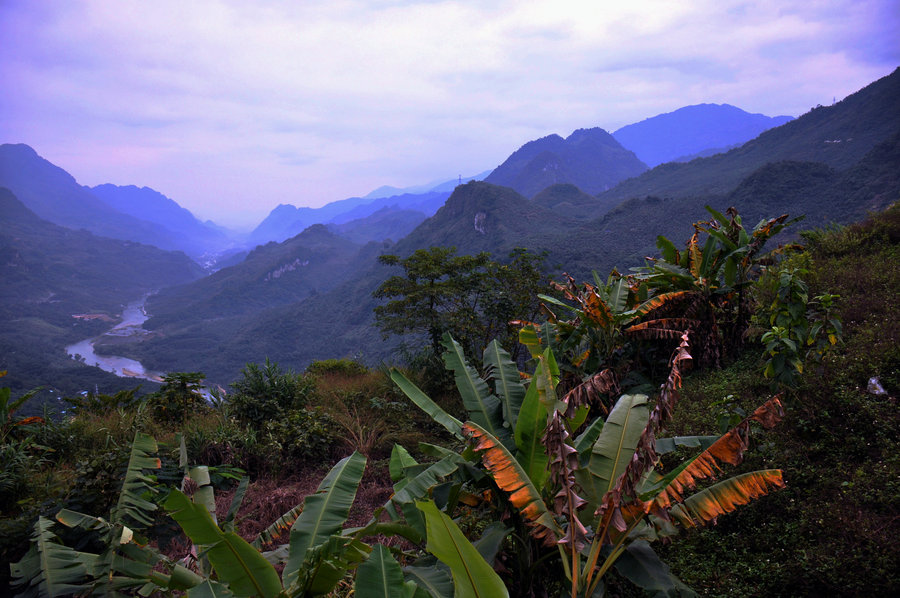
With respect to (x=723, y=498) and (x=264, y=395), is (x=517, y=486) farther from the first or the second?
(x=264, y=395)

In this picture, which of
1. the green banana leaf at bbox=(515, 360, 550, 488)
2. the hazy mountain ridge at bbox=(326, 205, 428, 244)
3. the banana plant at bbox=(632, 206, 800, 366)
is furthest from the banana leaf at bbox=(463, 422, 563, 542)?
the hazy mountain ridge at bbox=(326, 205, 428, 244)

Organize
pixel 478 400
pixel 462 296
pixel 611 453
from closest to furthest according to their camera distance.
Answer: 1. pixel 611 453
2. pixel 478 400
3. pixel 462 296

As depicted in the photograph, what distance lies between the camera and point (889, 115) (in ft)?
175

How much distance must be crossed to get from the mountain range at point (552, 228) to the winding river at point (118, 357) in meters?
2.69

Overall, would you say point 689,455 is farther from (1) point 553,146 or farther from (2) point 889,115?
(1) point 553,146

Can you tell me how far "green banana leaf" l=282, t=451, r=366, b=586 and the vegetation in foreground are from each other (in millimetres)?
21

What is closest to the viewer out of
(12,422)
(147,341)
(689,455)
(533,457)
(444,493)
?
(533,457)

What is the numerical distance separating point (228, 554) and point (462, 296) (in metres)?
6.86

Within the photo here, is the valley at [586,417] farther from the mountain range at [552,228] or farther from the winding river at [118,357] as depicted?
the winding river at [118,357]

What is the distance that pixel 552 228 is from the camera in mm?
68000

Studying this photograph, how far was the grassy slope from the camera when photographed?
2398 millimetres

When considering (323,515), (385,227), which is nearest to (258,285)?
(385,227)

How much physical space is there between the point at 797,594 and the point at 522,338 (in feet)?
7.51

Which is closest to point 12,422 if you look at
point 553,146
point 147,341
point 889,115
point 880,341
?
point 880,341
